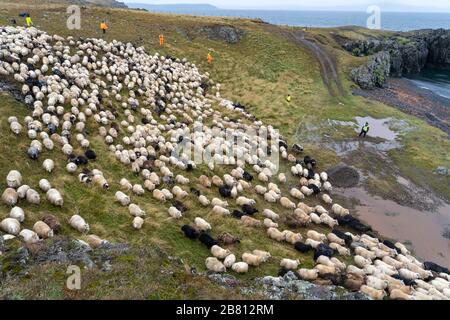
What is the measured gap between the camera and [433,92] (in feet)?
233

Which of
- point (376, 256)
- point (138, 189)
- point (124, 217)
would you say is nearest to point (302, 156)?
point (376, 256)

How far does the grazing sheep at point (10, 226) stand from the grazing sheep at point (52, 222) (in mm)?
1334

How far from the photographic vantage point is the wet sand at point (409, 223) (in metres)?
25.4

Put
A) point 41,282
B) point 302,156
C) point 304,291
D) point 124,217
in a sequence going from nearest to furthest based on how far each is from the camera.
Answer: point 41,282 → point 304,291 → point 124,217 → point 302,156

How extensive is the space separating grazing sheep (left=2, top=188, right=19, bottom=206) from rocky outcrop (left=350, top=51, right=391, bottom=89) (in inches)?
2195

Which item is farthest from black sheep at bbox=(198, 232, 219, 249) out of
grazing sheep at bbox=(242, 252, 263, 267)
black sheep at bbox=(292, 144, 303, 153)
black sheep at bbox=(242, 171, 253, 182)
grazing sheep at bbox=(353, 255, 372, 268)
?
black sheep at bbox=(292, 144, 303, 153)

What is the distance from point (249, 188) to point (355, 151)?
16110mm

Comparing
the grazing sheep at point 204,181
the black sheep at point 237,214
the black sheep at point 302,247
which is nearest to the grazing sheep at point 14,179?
the grazing sheep at point 204,181

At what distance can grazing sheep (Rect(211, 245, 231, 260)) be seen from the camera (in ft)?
63.1

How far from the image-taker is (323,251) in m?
20.9

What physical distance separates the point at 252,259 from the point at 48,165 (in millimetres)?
13222

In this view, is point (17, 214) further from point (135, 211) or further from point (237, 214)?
point (237, 214)
